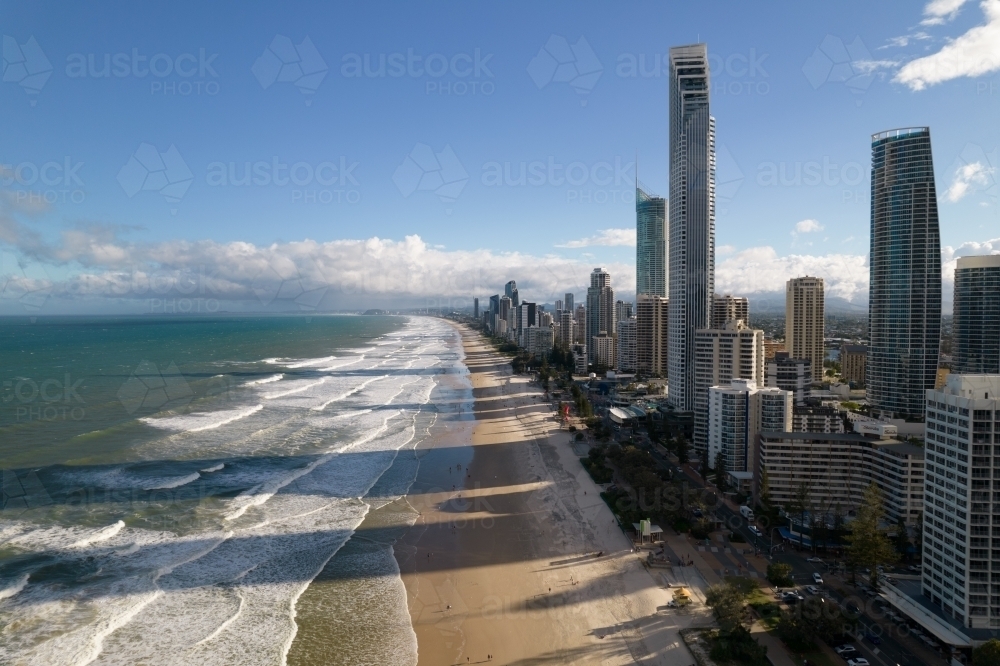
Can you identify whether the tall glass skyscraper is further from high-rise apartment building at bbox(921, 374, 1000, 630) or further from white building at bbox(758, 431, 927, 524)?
high-rise apartment building at bbox(921, 374, 1000, 630)

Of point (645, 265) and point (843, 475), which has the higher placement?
point (645, 265)

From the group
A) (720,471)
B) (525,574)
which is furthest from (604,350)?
(525,574)

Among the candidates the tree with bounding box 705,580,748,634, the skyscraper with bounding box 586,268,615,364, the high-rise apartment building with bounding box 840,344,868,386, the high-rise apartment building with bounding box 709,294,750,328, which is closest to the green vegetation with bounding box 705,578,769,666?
the tree with bounding box 705,580,748,634

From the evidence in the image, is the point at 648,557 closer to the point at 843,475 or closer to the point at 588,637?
the point at 588,637

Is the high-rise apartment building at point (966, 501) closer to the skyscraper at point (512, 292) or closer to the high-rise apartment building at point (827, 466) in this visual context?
the high-rise apartment building at point (827, 466)

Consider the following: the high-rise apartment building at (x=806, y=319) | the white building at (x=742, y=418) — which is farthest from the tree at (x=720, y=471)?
the high-rise apartment building at (x=806, y=319)

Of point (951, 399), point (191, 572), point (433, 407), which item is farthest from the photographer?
point (433, 407)

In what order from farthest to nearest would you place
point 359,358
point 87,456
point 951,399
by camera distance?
1. point 359,358
2. point 87,456
3. point 951,399

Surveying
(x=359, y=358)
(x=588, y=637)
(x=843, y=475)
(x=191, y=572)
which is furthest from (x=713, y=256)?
(x=359, y=358)
